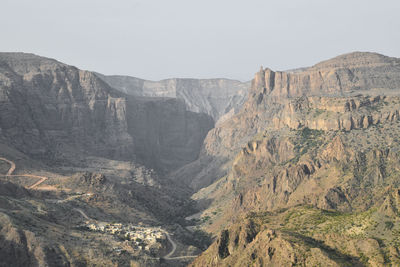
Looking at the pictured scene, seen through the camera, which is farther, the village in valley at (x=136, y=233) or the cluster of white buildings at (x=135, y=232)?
the cluster of white buildings at (x=135, y=232)

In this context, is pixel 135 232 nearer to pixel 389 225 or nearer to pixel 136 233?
pixel 136 233

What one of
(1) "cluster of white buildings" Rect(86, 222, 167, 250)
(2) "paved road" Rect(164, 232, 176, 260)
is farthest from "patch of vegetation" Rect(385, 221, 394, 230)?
(1) "cluster of white buildings" Rect(86, 222, 167, 250)

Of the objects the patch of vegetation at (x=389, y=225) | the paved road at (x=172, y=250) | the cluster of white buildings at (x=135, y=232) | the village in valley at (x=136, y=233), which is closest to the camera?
the patch of vegetation at (x=389, y=225)

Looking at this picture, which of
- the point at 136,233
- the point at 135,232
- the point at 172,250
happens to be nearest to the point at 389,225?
the point at 172,250

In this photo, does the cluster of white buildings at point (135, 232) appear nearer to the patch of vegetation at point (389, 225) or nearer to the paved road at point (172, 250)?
the paved road at point (172, 250)

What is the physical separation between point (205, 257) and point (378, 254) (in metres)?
45.9

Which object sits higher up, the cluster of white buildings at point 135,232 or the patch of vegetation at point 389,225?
the patch of vegetation at point 389,225

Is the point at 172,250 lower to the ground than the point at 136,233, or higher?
lower

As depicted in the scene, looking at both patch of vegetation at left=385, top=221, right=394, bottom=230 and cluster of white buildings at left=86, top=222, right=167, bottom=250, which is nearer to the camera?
patch of vegetation at left=385, top=221, right=394, bottom=230

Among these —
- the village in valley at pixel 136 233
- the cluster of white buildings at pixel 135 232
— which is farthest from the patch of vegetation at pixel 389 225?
the cluster of white buildings at pixel 135 232

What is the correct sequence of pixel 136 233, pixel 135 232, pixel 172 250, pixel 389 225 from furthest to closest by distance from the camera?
pixel 135 232
pixel 136 233
pixel 172 250
pixel 389 225

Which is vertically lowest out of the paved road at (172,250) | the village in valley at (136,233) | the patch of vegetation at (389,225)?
the paved road at (172,250)

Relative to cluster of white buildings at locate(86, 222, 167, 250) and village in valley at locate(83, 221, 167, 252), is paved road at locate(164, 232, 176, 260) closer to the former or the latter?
village in valley at locate(83, 221, 167, 252)

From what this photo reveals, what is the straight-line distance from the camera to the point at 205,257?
406ft
